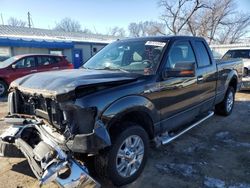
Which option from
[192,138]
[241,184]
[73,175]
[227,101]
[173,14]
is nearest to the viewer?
[73,175]

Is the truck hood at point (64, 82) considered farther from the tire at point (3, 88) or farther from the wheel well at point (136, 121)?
the tire at point (3, 88)

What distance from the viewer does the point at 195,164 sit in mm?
3984

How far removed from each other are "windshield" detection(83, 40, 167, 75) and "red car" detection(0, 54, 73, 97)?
7.18 metres

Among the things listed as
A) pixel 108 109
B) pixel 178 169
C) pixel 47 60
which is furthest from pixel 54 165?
pixel 47 60

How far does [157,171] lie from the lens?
3.77m

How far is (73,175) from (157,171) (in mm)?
1524

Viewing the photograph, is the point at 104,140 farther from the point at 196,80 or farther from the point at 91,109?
the point at 196,80

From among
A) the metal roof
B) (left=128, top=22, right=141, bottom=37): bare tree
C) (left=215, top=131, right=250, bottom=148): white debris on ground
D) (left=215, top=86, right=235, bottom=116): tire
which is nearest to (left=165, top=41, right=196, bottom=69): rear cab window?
(left=215, top=131, right=250, bottom=148): white debris on ground

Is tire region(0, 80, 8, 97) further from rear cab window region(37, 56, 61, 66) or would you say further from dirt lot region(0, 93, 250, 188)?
dirt lot region(0, 93, 250, 188)

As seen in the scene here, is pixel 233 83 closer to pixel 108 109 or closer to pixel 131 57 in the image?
pixel 131 57

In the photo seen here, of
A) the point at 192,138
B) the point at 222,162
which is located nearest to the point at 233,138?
the point at 192,138

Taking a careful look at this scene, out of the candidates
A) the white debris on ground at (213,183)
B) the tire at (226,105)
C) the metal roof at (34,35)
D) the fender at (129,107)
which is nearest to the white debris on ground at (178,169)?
the white debris on ground at (213,183)

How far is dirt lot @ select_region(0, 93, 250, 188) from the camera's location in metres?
3.49

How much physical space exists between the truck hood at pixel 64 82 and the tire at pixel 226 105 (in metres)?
3.87
